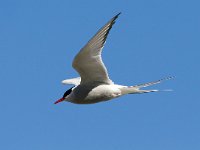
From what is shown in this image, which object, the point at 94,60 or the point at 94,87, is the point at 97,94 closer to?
the point at 94,87

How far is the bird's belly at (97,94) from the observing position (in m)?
11.7

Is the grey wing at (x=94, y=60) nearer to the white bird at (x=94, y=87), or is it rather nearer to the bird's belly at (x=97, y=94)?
the white bird at (x=94, y=87)

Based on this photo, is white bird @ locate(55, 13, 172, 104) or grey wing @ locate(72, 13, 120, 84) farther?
white bird @ locate(55, 13, 172, 104)

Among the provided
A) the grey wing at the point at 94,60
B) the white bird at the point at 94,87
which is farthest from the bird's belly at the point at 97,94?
the grey wing at the point at 94,60

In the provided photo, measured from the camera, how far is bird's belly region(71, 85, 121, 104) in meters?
11.7

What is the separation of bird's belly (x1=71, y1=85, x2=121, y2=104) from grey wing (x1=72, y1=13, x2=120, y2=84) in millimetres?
170

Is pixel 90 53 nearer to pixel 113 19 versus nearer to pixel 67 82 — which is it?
pixel 113 19

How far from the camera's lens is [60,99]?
12688mm

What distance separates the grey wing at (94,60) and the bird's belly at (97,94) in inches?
6.7

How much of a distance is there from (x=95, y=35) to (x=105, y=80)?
164 centimetres

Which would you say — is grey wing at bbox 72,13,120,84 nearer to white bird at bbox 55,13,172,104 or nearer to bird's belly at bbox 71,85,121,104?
white bird at bbox 55,13,172,104

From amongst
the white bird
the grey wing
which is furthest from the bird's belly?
the grey wing

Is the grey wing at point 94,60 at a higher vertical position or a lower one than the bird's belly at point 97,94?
higher

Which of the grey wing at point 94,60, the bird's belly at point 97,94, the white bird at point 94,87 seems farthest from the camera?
the bird's belly at point 97,94
